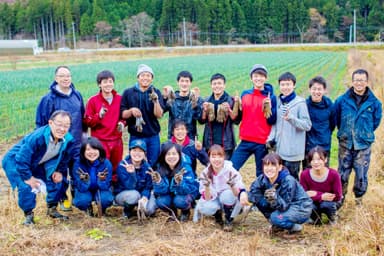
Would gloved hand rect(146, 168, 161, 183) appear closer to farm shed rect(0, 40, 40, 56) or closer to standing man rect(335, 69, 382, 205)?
standing man rect(335, 69, 382, 205)

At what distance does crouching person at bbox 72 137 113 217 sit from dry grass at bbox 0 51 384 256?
20cm

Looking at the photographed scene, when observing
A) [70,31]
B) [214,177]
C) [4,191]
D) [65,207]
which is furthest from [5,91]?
[70,31]

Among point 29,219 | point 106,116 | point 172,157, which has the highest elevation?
point 106,116

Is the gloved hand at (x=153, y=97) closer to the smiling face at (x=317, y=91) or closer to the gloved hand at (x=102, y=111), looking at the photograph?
the gloved hand at (x=102, y=111)

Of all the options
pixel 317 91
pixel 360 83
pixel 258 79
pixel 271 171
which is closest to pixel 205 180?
pixel 271 171

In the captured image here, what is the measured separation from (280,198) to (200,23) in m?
80.9

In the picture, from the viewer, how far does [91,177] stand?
4.93m

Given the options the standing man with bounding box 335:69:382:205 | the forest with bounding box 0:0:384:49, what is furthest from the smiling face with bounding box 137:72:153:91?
the forest with bounding box 0:0:384:49

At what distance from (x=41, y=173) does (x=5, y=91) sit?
39.1 feet

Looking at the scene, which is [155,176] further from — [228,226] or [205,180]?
[228,226]

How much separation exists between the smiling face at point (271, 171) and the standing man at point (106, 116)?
6.08ft

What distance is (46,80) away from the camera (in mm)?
19062

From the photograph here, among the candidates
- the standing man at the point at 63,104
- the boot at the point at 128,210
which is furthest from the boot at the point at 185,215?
the standing man at the point at 63,104

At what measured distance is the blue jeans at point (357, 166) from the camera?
507 centimetres
